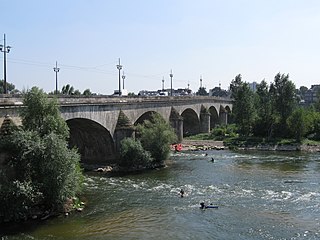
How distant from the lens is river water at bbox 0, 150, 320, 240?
31984 mm

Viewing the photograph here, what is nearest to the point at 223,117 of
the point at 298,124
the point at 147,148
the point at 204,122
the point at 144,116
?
the point at 204,122

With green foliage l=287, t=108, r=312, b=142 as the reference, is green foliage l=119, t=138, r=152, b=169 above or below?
below

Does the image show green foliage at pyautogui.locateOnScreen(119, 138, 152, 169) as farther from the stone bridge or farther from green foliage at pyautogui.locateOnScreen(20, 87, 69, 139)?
green foliage at pyautogui.locateOnScreen(20, 87, 69, 139)

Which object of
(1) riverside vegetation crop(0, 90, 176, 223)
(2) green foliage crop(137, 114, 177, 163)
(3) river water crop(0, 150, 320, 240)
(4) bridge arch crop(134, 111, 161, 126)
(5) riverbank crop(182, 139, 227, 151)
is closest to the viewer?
(3) river water crop(0, 150, 320, 240)

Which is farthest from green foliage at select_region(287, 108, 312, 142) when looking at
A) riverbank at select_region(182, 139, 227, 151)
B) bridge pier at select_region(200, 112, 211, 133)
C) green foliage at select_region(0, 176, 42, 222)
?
green foliage at select_region(0, 176, 42, 222)

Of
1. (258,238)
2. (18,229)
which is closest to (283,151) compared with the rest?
(258,238)

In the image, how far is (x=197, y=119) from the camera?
11225 centimetres

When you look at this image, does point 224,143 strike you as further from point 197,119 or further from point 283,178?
point 283,178

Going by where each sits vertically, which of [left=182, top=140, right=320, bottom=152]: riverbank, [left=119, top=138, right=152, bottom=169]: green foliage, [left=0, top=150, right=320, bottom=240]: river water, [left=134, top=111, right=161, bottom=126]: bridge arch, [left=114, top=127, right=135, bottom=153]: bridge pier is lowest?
[left=0, top=150, right=320, bottom=240]: river water

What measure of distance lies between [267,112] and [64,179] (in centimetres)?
7185

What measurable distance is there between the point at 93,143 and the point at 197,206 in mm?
27923

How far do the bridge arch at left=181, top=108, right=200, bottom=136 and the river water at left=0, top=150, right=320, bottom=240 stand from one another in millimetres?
51068

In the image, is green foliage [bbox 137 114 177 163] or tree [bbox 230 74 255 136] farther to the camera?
tree [bbox 230 74 255 136]

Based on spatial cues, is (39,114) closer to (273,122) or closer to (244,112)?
(273,122)
